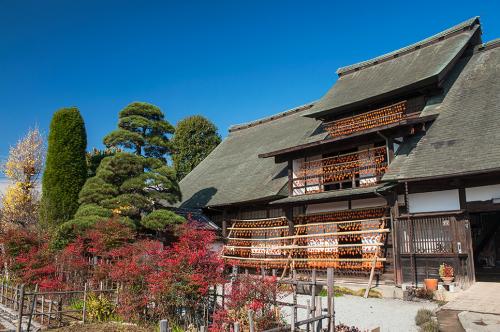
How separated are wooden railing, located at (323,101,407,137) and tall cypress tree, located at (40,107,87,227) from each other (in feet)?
43.4

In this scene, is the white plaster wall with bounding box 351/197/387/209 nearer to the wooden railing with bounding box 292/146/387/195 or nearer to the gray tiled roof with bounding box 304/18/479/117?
the wooden railing with bounding box 292/146/387/195

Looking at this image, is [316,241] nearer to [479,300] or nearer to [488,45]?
[479,300]

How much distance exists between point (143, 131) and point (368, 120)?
10090 millimetres

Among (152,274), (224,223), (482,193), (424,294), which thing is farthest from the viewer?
(224,223)

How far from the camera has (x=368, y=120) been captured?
16672 millimetres

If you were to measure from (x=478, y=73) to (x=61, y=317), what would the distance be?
1776cm

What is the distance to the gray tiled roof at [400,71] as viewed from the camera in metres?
16.1

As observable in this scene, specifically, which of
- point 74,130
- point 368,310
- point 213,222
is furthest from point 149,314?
point 74,130

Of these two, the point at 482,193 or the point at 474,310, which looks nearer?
the point at 474,310

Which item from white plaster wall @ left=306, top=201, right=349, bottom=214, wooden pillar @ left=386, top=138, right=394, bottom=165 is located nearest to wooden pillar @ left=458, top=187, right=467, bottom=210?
wooden pillar @ left=386, top=138, right=394, bottom=165

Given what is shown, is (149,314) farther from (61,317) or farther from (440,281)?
(440,281)

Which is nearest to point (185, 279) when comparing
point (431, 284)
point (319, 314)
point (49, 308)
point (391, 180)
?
point (319, 314)

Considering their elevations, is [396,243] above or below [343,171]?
below

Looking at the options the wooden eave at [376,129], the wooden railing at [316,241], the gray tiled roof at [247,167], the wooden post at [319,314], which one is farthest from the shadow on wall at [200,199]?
the wooden post at [319,314]
